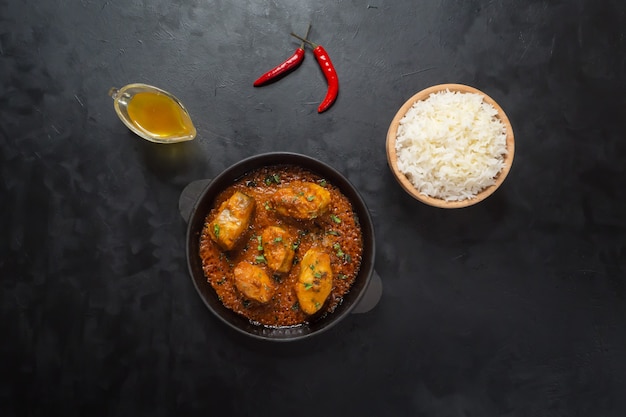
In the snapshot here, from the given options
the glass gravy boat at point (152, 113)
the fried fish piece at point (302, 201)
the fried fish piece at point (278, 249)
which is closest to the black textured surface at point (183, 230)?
the glass gravy boat at point (152, 113)

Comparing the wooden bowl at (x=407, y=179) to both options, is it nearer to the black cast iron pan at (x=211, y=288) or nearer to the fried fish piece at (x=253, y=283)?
the black cast iron pan at (x=211, y=288)

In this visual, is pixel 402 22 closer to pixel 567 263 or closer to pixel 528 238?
pixel 528 238

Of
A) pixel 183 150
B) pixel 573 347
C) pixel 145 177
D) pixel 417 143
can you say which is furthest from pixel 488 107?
pixel 145 177

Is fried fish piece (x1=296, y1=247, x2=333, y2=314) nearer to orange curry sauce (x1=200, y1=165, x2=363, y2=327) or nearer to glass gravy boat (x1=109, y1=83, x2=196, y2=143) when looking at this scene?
orange curry sauce (x1=200, y1=165, x2=363, y2=327)

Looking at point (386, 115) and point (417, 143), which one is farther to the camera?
point (386, 115)

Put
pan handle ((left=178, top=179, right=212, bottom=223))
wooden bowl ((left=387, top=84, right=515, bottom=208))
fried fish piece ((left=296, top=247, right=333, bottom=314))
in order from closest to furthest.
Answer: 1. fried fish piece ((left=296, top=247, right=333, bottom=314))
2. wooden bowl ((left=387, top=84, right=515, bottom=208))
3. pan handle ((left=178, top=179, right=212, bottom=223))

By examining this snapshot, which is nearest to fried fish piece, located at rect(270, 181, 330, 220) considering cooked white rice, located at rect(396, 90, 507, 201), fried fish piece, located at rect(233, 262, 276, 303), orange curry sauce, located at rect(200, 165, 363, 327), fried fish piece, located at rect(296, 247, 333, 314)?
Answer: orange curry sauce, located at rect(200, 165, 363, 327)

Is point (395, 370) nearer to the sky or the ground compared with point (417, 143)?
nearer to the ground
